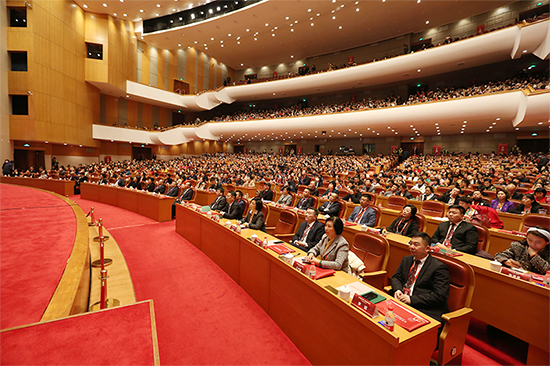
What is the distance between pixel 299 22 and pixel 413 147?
48.5 feet

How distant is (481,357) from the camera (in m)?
2.31

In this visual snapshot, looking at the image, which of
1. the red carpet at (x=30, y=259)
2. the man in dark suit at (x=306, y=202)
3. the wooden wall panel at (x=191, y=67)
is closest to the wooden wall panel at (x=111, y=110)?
the wooden wall panel at (x=191, y=67)

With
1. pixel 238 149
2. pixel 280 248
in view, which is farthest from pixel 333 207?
pixel 238 149

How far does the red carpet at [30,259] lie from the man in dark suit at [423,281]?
2.79 meters

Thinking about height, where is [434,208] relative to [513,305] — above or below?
above

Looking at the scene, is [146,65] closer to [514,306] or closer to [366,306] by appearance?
[366,306]

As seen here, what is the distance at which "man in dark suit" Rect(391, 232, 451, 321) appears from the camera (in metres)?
2.09

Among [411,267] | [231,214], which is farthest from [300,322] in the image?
[231,214]

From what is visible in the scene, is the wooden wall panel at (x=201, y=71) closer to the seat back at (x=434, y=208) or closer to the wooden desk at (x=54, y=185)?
the wooden desk at (x=54, y=185)

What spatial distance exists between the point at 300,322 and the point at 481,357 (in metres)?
1.75

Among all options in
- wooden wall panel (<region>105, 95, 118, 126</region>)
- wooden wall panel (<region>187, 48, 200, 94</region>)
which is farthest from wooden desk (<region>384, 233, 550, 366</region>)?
wooden wall panel (<region>187, 48, 200, 94</region>)

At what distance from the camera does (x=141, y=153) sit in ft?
78.5

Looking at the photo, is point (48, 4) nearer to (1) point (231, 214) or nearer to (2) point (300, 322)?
(1) point (231, 214)

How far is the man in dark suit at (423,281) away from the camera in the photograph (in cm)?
209
